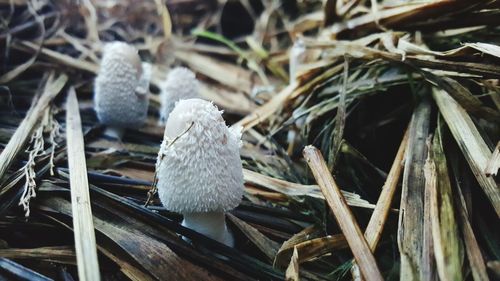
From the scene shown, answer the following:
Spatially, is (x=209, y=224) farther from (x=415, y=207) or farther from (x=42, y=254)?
(x=415, y=207)

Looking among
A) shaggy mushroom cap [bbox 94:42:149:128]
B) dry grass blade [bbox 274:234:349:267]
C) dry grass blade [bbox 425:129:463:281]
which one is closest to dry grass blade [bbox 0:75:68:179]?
shaggy mushroom cap [bbox 94:42:149:128]

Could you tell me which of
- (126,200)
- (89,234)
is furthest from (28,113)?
(89,234)

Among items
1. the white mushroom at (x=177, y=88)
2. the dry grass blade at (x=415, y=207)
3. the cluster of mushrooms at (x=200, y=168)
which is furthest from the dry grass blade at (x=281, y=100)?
the cluster of mushrooms at (x=200, y=168)

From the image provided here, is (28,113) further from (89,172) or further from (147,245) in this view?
(147,245)

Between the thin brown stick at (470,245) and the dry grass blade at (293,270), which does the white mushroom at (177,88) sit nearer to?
the dry grass blade at (293,270)

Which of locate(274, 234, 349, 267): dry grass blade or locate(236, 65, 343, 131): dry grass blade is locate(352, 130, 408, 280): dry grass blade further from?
locate(236, 65, 343, 131): dry grass blade

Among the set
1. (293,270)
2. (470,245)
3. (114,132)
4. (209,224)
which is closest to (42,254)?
(209,224)
